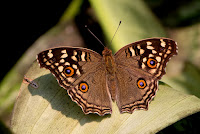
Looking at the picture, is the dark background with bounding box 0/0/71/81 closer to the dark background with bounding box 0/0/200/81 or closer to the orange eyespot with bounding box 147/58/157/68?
the dark background with bounding box 0/0/200/81

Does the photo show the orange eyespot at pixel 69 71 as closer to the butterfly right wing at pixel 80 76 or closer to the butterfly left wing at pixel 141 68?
the butterfly right wing at pixel 80 76

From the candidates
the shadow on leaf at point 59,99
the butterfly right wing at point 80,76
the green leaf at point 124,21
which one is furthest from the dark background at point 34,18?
the butterfly right wing at point 80,76

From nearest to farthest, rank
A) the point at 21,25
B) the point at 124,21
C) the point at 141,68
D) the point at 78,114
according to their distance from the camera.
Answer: the point at 78,114 → the point at 141,68 → the point at 124,21 → the point at 21,25

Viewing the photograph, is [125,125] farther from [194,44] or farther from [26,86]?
[194,44]

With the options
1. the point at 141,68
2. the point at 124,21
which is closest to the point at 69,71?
the point at 141,68

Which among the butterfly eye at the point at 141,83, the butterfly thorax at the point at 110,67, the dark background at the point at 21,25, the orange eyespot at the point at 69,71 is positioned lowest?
the butterfly eye at the point at 141,83

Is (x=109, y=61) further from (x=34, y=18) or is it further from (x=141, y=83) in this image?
(x=34, y=18)

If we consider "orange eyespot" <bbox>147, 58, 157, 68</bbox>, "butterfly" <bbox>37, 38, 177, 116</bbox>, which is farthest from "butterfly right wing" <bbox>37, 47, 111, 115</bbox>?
"orange eyespot" <bbox>147, 58, 157, 68</bbox>
